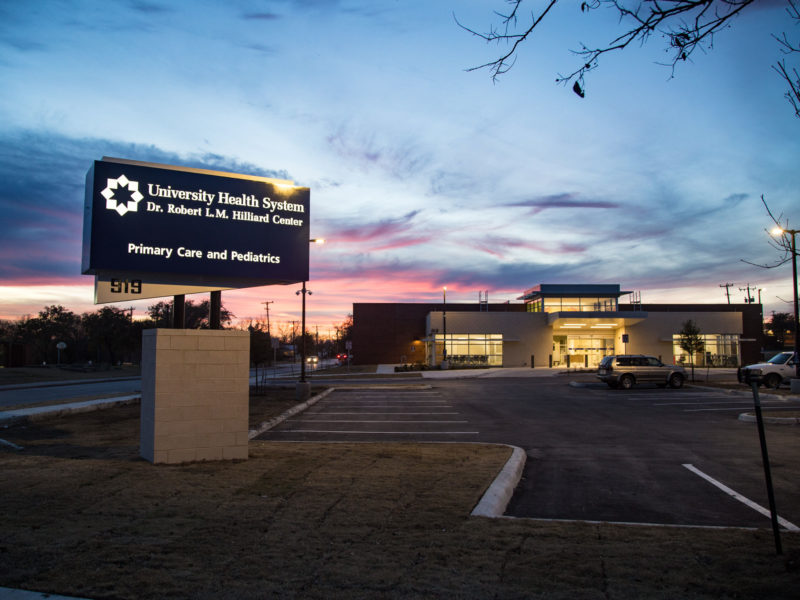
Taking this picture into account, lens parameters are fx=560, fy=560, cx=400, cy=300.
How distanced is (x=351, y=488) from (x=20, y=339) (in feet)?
263

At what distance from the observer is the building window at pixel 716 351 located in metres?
54.7

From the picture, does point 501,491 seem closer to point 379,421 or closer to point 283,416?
point 379,421

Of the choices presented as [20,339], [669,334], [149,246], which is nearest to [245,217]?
[149,246]

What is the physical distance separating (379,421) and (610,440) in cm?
641

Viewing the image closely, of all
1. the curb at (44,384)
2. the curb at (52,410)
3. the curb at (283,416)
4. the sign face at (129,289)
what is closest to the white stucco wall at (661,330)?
the curb at (283,416)

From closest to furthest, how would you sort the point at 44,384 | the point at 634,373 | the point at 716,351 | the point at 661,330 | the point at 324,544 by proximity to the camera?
1. the point at 324,544
2. the point at 634,373
3. the point at 44,384
4. the point at 661,330
5. the point at 716,351

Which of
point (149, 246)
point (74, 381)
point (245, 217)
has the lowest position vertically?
point (74, 381)

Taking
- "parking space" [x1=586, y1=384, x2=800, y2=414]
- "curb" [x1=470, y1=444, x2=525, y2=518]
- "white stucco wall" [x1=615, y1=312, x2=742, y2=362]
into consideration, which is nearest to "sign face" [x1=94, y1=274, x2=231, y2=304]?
"curb" [x1=470, y1=444, x2=525, y2=518]

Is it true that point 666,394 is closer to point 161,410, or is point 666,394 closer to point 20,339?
point 161,410

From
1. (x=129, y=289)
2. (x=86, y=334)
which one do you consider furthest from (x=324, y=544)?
(x=86, y=334)

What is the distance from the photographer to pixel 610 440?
1262cm

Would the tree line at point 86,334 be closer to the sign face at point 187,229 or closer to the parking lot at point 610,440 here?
the parking lot at point 610,440

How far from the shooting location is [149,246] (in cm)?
931

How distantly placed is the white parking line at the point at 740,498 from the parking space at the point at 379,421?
4.89 meters
